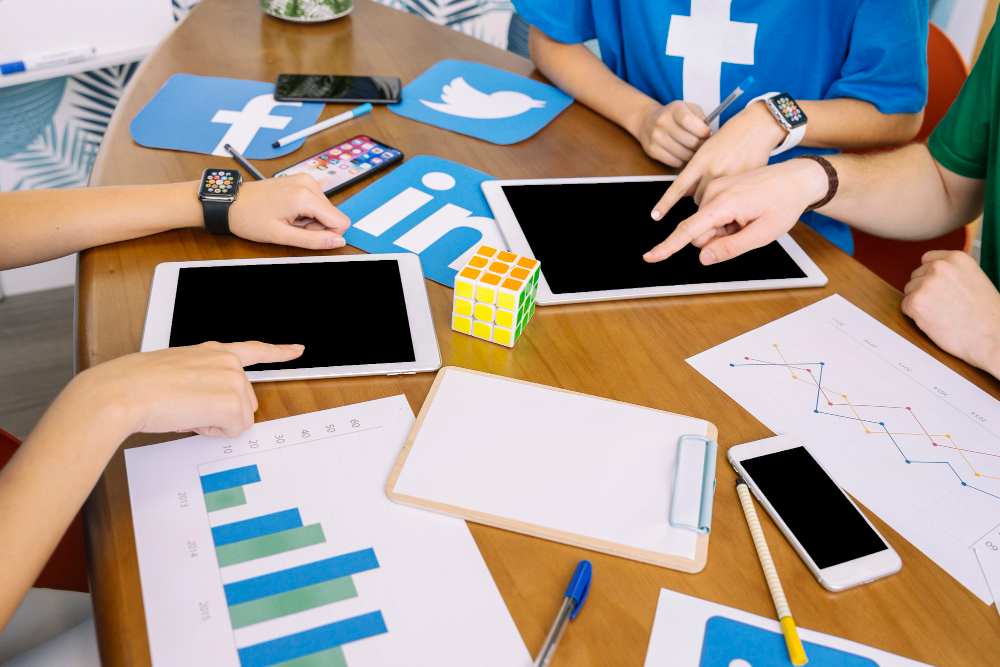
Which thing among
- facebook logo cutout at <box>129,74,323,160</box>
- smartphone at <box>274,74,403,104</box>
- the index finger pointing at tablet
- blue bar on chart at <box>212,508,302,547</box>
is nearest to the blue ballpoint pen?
blue bar on chart at <box>212,508,302,547</box>

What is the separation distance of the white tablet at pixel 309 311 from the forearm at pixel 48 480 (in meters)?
0.13

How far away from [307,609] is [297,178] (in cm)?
56

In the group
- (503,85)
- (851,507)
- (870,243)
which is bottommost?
(870,243)

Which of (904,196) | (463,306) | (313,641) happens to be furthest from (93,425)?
(904,196)

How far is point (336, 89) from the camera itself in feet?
3.84

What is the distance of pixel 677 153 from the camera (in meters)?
1.08

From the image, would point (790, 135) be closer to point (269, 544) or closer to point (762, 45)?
point (762, 45)

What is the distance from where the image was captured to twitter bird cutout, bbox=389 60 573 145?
3.73 ft

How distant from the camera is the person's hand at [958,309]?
792 mm

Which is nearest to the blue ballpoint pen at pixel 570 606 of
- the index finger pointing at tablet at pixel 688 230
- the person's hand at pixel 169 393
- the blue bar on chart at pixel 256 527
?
the blue bar on chart at pixel 256 527

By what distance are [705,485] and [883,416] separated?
254 mm

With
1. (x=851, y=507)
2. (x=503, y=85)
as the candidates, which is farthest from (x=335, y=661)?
(x=503, y=85)

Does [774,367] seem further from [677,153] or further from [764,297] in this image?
[677,153]

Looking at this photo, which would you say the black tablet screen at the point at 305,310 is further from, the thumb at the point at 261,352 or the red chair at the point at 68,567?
the red chair at the point at 68,567
